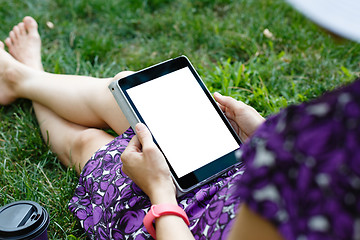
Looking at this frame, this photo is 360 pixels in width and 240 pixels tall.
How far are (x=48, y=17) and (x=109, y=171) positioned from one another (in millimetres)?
1452

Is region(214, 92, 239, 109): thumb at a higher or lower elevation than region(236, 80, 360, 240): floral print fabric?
lower

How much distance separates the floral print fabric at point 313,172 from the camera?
0.51 meters

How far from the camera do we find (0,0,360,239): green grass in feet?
5.89

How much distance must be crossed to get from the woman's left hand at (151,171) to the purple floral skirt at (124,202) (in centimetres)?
7

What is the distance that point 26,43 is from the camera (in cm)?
198

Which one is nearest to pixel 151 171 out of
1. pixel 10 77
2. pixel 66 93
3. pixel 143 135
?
pixel 143 135

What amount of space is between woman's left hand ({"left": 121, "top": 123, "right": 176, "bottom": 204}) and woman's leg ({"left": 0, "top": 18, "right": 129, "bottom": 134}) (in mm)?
343

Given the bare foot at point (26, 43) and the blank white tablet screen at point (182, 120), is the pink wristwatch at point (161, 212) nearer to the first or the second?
the blank white tablet screen at point (182, 120)

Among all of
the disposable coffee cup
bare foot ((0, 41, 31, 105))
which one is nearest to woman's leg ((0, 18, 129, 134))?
bare foot ((0, 41, 31, 105))

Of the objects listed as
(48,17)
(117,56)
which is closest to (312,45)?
(117,56)

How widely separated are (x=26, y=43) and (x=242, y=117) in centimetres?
127

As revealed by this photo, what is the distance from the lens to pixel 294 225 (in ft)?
1.75

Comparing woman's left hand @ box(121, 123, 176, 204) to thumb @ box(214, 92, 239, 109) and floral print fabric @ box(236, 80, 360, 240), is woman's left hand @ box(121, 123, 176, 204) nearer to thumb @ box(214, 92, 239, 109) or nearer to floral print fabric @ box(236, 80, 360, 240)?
thumb @ box(214, 92, 239, 109)

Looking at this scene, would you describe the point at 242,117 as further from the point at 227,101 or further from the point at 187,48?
the point at 187,48
